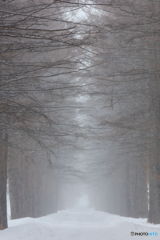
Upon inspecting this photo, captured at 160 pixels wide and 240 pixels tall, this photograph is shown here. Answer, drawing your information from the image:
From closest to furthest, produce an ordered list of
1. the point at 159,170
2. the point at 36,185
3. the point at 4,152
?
the point at 4,152 < the point at 159,170 < the point at 36,185

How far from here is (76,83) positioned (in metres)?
12.5

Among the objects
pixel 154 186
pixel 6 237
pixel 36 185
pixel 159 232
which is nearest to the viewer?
pixel 6 237

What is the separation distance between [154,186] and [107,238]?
193 inches

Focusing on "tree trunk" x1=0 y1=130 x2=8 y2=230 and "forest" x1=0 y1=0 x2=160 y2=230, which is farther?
"tree trunk" x1=0 y1=130 x2=8 y2=230

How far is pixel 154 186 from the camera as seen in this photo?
577 inches

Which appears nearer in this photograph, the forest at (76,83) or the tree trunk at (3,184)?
the forest at (76,83)

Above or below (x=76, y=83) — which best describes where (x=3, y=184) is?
below

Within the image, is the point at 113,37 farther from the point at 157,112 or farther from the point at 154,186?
the point at 154,186

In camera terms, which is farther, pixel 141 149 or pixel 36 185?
pixel 36 185

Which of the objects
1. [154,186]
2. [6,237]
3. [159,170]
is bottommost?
[154,186]

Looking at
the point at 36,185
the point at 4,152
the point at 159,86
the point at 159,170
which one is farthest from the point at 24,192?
the point at 159,86

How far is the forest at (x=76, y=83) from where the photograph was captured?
7293mm

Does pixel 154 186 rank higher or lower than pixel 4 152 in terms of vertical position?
lower

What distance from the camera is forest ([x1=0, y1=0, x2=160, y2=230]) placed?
729 cm
